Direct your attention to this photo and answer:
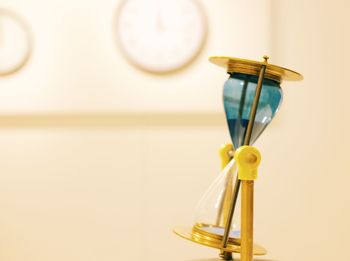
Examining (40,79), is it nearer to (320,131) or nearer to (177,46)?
(177,46)

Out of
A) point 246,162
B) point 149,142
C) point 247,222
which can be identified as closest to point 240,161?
point 246,162

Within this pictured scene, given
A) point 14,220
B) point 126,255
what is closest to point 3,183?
point 14,220

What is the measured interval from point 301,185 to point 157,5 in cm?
98

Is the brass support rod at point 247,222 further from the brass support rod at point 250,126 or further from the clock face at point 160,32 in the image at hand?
the clock face at point 160,32

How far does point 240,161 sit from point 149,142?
3.43ft

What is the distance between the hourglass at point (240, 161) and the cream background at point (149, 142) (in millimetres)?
856

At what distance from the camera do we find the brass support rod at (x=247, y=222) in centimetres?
99

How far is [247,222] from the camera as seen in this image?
1005mm

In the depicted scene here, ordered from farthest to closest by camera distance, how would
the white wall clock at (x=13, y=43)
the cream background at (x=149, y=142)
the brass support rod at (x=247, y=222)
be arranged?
1. the white wall clock at (x=13, y=43)
2. the cream background at (x=149, y=142)
3. the brass support rod at (x=247, y=222)

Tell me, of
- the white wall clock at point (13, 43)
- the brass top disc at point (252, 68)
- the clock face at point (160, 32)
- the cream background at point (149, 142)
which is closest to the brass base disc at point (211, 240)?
the brass top disc at point (252, 68)

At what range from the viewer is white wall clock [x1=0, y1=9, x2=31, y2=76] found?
2080mm

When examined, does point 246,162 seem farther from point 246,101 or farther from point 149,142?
point 149,142

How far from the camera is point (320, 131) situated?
1941 millimetres

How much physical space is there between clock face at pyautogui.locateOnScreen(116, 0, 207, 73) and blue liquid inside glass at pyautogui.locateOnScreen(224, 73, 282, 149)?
923 mm
